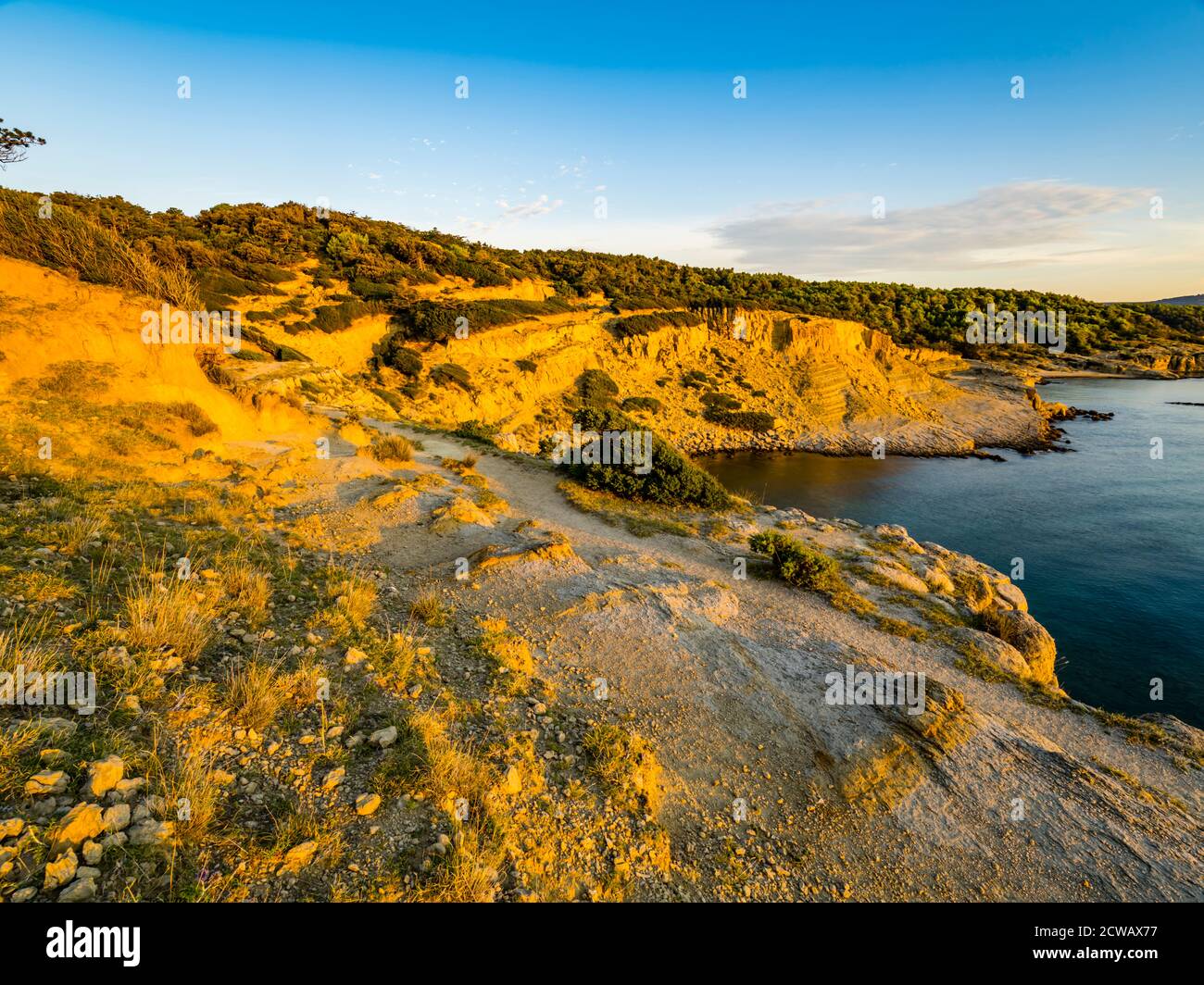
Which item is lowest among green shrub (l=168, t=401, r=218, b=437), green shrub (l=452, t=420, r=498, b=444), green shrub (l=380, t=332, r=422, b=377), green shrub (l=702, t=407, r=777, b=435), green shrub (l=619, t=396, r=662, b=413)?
green shrub (l=168, t=401, r=218, b=437)

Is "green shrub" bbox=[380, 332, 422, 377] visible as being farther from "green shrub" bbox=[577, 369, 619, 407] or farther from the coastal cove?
the coastal cove

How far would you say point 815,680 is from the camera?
379 inches

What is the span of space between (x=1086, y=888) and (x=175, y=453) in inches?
809

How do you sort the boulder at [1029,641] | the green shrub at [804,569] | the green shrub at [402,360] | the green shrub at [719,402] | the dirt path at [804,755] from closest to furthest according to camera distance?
1. the dirt path at [804,755]
2. the boulder at [1029,641]
3. the green shrub at [804,569]
4. the green shrub at [402,360]
5. the green shrub at [719,402]

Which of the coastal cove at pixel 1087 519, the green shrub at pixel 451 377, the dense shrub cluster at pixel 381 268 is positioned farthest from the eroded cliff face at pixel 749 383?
the coastal cove at pixel 1087 519

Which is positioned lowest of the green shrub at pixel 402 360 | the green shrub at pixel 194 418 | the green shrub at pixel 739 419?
the green shrub at pixel 194 418

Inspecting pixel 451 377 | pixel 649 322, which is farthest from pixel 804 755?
pixel 649 322

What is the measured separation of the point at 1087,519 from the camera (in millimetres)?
30516

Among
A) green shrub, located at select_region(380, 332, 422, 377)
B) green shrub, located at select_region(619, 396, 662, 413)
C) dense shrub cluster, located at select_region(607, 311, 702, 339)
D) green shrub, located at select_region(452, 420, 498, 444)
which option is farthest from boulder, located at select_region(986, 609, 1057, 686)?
dense shrub cluster, located at select_region(607, 311, 702, 339)

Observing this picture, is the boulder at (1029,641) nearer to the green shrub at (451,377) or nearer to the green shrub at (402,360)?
the green shrub at (451,377)

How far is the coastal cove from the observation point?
17.3 meters

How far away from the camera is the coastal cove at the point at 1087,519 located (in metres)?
17.3

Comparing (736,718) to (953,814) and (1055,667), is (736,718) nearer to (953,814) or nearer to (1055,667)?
(953,814)
